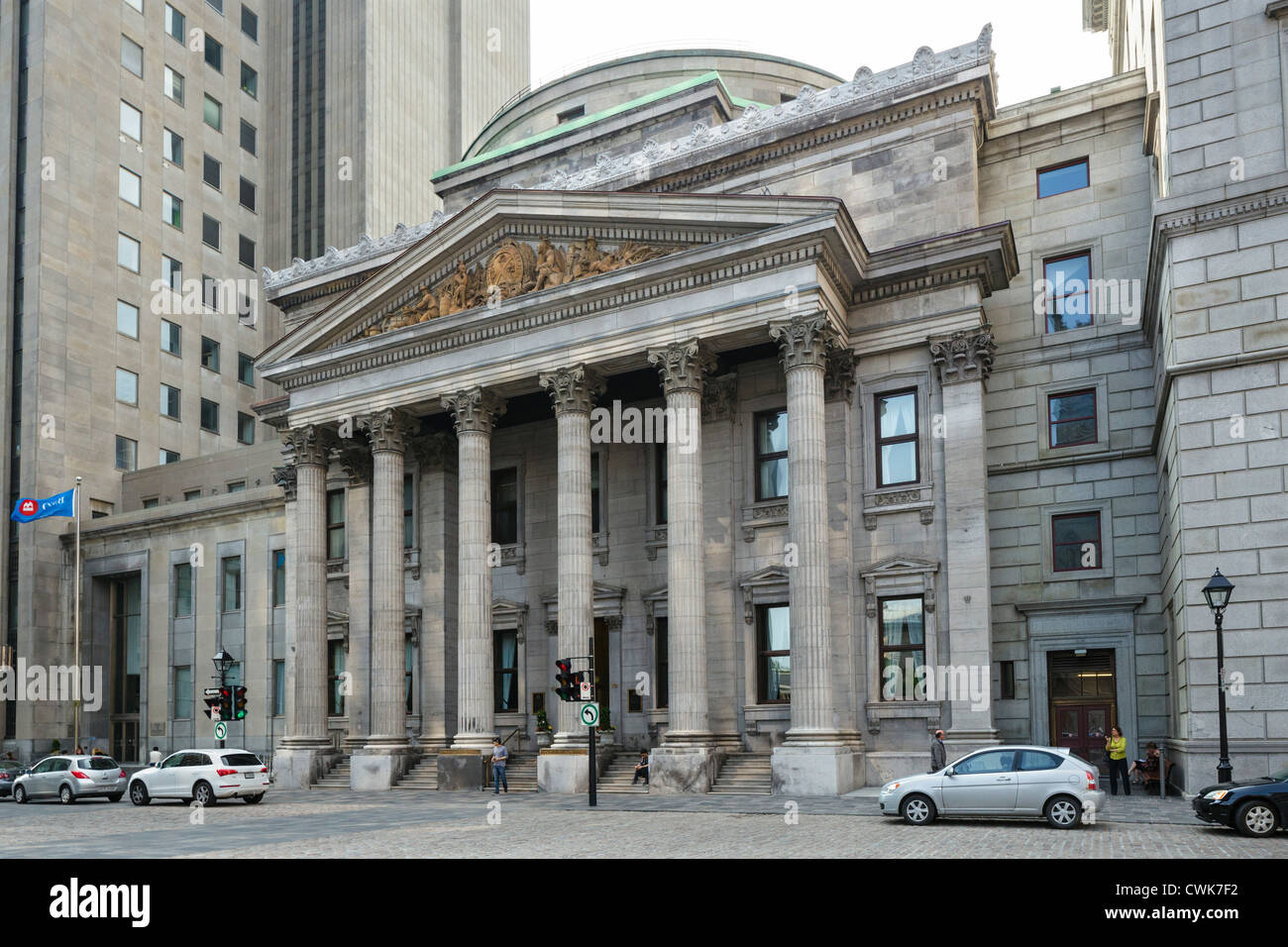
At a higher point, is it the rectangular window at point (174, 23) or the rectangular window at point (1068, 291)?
the rectangular window at point (174, 23)

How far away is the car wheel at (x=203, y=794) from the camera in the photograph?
33062 mm

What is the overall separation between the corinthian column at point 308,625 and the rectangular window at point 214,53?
1796 inches

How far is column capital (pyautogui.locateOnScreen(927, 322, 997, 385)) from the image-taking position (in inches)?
1316

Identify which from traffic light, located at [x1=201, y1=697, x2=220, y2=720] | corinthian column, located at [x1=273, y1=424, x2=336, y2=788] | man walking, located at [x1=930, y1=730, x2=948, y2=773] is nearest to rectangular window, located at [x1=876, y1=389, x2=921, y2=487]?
man walking, located at [x1=930, y1=730, x2=948, y2=773]

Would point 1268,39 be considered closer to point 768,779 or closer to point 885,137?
point 885,137

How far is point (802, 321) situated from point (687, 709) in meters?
10.7

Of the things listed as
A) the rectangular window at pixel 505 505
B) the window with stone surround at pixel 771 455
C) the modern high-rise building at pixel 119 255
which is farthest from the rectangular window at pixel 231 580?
the window with stone surround at pixel 771 455

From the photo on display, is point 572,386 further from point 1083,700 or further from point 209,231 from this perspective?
point 209,231

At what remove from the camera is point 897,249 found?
34125 millimetres

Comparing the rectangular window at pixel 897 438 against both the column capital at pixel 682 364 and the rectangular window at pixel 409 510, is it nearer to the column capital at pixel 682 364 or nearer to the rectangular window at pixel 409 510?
the column capital at pixel 682 364

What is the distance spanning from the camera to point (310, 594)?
40250 millimetres

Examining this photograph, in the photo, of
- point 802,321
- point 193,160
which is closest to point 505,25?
point 193,160

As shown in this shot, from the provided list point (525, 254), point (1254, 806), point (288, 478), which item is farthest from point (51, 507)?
point (1254, 806)

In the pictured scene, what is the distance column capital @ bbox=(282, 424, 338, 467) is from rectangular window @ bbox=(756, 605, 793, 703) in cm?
1578
